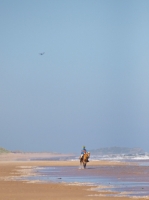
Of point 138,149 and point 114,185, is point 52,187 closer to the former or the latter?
point 114,185

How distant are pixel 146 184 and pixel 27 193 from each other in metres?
6.74

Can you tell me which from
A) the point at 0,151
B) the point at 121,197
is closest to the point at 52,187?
the point at 121,197

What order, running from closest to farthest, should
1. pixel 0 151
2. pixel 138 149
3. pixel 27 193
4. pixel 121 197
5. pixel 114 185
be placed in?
pixel 121 197 → pixel 27 193 → pixel 114 185 → pixel 0 151 → pixel 138 149

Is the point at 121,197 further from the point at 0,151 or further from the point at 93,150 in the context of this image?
the point at 93,150

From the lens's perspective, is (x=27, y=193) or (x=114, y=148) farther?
(x=114, y=148)

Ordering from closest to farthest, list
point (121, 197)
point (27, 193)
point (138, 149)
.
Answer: point (121, 197) → point (27, 193) → point (138, 149)

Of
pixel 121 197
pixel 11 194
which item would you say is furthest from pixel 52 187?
pixel 121 197

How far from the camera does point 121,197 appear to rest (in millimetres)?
22266

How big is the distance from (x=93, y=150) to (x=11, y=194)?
456 feet

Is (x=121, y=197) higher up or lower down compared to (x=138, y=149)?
lower down

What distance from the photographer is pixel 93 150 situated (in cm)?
16212

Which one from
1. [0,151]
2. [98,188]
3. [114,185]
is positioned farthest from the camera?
[0,151]

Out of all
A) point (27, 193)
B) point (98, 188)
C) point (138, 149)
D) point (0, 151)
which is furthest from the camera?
point (138, 149)

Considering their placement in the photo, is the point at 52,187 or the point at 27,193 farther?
the point at 52,187
